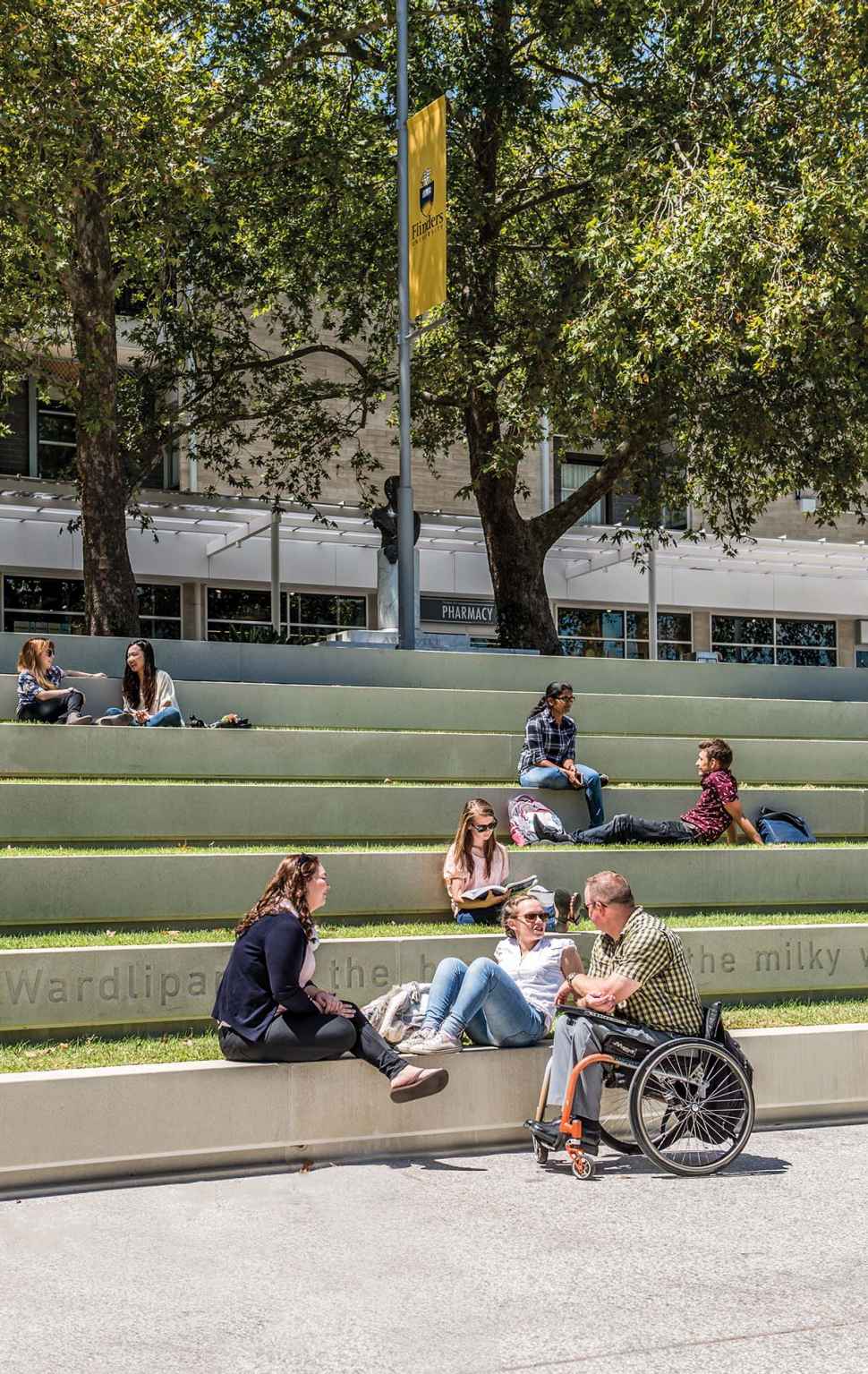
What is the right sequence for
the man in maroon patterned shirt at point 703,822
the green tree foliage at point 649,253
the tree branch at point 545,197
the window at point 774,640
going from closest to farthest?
1. the man in maroon patterned shirt at point 703,822
2. the green tree foliage at point 649,253
3. the tree branch at point 545,197
4. the window at point 774,640

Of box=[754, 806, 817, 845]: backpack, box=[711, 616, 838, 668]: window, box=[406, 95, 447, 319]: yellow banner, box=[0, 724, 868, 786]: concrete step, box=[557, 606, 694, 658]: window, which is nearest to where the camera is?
box=[0, 724, 868, 786]: concrete step

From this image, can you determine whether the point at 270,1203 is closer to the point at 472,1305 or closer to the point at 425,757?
the point at 472,1305

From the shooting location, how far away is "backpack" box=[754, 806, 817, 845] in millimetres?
11141

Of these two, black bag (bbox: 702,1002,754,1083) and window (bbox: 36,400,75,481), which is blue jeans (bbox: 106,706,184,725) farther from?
window (bbox: 36,400,75,481)

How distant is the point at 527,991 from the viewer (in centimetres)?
768

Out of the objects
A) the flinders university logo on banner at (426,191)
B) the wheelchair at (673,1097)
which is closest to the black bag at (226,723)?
the wheelchair at (673,1097)

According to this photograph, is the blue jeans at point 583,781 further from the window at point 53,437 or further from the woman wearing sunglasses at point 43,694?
the window at point 53,437

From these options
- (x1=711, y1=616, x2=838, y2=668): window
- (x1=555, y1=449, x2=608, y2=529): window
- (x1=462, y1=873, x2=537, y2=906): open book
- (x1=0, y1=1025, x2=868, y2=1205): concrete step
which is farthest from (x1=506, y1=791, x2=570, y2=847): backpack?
(x1=555, y1=449, x2=608, y2=529): window

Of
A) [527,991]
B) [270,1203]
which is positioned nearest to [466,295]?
[527,991]

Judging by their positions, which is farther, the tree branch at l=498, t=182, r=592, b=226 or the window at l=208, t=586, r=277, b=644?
the window at l=208, t=586, r=277, b=644

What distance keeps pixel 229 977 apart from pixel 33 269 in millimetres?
9586

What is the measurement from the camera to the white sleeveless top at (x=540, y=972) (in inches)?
301

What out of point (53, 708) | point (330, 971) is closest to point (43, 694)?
point (53, 708)

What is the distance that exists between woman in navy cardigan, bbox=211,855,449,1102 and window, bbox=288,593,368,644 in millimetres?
19813
